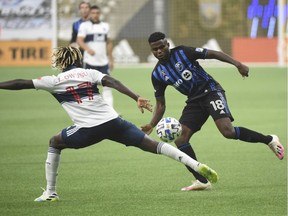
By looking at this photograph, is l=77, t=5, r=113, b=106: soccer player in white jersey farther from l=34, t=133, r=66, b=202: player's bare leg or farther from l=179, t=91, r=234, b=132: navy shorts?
l=34, t=133, r=66, b=202: player's bare leg

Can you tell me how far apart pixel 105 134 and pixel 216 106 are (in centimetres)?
167

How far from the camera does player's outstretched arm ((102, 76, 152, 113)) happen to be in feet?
27.4

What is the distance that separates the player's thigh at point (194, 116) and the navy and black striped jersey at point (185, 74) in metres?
0.11

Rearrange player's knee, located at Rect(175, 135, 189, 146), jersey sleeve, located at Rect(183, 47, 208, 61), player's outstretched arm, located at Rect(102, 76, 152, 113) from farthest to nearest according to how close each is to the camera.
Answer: player's knee, located at Rect(175, 135, 189, 146) < jersey sleeve, located at Rect(183, 47, 208, 61) < player's outstretched arm, located at Rect(102, 76, 152, 113)

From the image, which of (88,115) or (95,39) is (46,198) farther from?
(95,39)

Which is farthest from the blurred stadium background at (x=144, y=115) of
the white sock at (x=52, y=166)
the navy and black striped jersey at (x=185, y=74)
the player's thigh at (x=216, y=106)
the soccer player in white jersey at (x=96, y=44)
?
the soccer player in white jersey at (x=96, y=44)

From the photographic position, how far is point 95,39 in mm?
19500

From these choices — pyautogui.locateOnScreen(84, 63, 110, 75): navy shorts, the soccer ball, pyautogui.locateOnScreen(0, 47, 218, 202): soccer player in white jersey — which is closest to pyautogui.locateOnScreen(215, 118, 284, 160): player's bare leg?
the soccer ball

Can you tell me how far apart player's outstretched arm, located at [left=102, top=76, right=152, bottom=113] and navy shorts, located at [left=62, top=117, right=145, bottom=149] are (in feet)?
1.19

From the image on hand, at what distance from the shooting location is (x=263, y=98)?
2370cm

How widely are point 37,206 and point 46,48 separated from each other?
28433 millimetres

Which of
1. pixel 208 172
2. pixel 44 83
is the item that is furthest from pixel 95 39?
pixel 208 172

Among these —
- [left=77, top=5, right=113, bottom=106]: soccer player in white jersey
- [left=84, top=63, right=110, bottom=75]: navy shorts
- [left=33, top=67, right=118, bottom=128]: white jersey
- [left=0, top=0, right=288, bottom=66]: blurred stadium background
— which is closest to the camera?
[left=33, top=67, right=118, bottom=128]: white jersey

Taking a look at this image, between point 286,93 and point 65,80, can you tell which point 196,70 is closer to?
point 65,80
